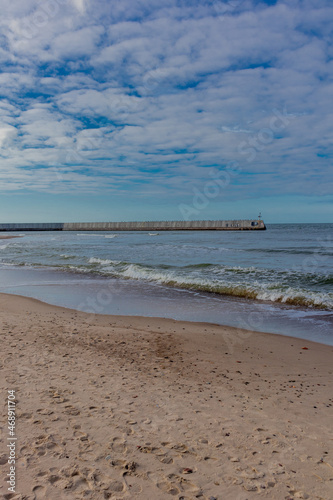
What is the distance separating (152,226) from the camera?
110688mm

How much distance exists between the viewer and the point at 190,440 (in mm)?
3189

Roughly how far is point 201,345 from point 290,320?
3.31 meters

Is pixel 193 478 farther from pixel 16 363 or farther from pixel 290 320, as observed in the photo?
pixel 290 320

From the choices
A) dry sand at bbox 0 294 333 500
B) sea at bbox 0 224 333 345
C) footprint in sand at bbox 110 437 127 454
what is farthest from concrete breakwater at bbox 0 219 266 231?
footprint in sand at bbox 110 437 127 454

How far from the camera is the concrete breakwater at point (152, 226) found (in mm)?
99938

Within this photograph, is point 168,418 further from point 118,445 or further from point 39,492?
point 39,492

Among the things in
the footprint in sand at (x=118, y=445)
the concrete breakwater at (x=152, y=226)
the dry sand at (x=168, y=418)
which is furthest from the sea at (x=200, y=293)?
the concrete breakwater at (x=152, y=226)

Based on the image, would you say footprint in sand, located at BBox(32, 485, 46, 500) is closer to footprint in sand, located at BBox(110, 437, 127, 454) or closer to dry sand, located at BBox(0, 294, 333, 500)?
dry sand, located at BBox(0, 294, 333, 500)

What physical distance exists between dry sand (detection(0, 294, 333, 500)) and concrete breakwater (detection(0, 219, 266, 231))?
306ft

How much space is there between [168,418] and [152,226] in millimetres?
107596

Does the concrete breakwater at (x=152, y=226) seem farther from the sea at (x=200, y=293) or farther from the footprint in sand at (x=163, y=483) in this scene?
the footprint in sand at (x=163, y=483)

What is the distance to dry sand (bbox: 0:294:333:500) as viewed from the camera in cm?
265

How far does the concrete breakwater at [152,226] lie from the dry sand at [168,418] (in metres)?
93.3

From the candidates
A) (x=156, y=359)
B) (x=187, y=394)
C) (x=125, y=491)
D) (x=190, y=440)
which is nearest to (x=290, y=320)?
(x=156, y=359)
